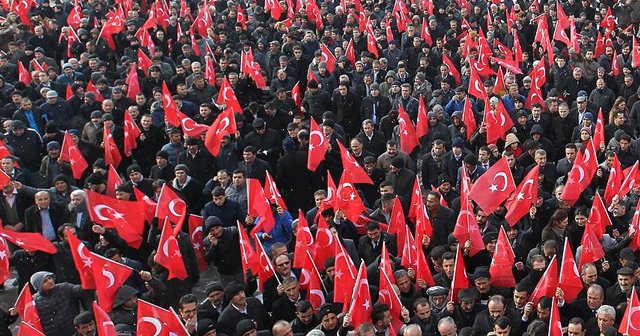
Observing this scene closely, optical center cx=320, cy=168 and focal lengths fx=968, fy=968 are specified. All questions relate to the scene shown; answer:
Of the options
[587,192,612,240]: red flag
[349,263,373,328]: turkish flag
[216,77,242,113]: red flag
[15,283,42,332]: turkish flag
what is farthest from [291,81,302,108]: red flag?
[15,283,42,332]: turkish flag

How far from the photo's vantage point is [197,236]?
10.5 meters

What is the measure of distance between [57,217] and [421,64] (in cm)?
755

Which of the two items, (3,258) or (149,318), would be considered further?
(3,258)

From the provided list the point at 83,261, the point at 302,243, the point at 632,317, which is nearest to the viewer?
the point at 632,317

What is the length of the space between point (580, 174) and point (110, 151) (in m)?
6.00

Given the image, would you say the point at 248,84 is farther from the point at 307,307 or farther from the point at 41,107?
the point at 307,307

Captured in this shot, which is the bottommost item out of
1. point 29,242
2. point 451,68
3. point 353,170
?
point 451,68

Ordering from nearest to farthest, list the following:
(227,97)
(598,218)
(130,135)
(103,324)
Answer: (103,324) < (598,218) < (130,135) < (227,97)

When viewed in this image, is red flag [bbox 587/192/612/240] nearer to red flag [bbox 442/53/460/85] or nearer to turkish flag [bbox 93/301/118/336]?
turkish flag [bbox 93/301/118/336]

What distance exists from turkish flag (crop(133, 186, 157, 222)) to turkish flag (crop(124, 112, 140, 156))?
2602 millimetres

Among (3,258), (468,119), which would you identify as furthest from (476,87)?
(3,258)

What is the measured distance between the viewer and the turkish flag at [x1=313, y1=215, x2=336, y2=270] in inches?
375

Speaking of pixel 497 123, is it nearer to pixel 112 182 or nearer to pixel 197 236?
pixel 197 236

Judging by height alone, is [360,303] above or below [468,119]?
above
